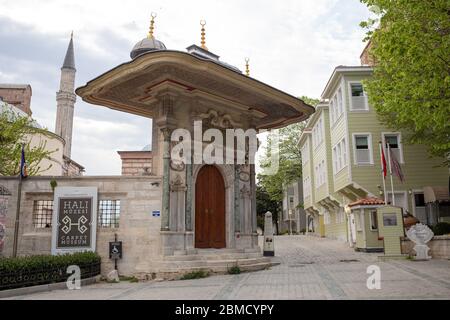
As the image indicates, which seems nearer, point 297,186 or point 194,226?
point 194,226

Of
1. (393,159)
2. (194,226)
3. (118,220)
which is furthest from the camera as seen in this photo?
(393,159)

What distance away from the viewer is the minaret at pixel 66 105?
55312mm

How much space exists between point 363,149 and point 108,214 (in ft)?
55.6

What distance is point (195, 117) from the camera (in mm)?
13633

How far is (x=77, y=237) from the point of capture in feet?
40.0

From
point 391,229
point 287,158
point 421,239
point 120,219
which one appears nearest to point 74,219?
point 120,219

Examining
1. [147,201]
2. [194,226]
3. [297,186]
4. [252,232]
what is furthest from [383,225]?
[297,186]

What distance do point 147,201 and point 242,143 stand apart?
4.41 meters

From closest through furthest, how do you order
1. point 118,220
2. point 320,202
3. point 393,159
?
point 118,220 < point 393,159 < point 320,202

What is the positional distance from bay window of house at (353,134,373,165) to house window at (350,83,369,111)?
1715 millimetres

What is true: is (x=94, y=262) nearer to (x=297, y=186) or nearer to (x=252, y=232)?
(x=252, y=232)

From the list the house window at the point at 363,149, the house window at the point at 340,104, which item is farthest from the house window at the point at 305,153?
the house window at the point at 363,149

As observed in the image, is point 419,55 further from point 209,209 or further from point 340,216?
point 340,216

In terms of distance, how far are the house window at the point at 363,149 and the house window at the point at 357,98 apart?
1760mm
